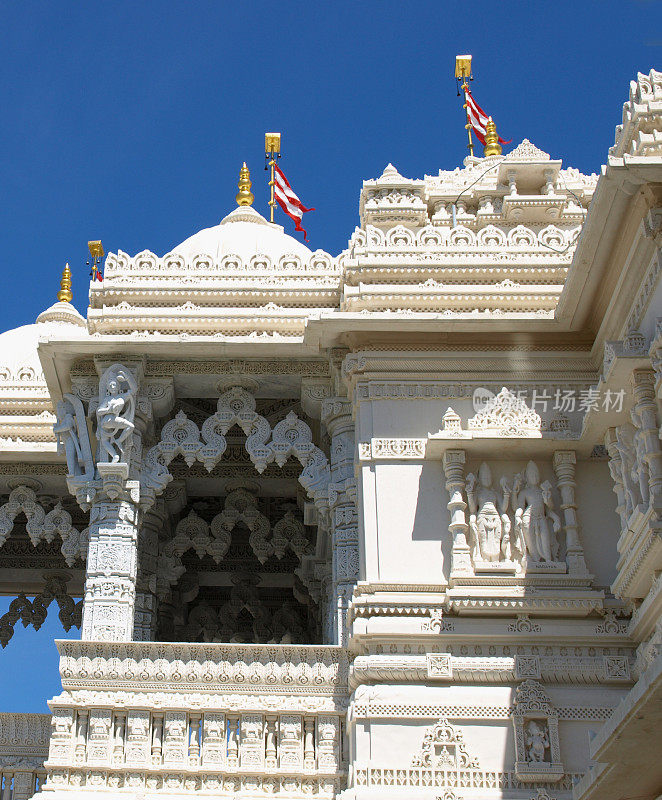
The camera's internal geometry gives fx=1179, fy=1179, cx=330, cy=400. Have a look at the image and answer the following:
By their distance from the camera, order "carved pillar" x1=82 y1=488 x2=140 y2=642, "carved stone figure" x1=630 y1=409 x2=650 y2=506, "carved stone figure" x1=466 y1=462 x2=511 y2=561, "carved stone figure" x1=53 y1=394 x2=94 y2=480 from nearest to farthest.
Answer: "carved stone figure" x1=630 y1=409 x2=650 y2=506 < "carved stone figure" x1=466 y1=462 x2=511 y2=561 < "carved pillar" x1=82 y1=488 x2=140 y2=642 < "carved stone figure" x1=53 y1=394 x2=94 y2=480

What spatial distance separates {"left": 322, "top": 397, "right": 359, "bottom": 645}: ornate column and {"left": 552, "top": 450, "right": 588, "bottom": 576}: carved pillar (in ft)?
7.36

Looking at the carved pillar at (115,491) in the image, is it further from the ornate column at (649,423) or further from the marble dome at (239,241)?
the ornate column at (649,423)

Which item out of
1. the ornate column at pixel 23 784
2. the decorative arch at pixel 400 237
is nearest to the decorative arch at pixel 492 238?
the decorative arch at pixel 400 237

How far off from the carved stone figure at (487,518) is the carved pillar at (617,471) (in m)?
1.16

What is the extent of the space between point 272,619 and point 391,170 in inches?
284

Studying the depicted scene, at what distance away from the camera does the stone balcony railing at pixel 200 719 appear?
11.4 metres

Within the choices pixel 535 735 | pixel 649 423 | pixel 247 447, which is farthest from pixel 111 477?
pixel 649 423

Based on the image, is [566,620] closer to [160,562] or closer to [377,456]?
[377,456]

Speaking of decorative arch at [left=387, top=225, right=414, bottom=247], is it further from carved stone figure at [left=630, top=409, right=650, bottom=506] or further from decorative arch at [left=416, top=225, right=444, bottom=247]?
carved stone figure at [left=630, top=409, right=650, bottom=506]

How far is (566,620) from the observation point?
11.7 m

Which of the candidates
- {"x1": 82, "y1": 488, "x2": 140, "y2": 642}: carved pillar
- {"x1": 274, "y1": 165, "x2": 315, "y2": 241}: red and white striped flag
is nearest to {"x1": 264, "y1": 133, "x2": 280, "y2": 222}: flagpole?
{"x1": 274, "y1": 165, "x2": 315, "y2": 241}: red and white striped flag

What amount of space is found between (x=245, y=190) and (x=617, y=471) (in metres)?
10.9

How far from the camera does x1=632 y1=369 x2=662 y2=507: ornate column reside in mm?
10203

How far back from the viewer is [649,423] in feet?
34.4
